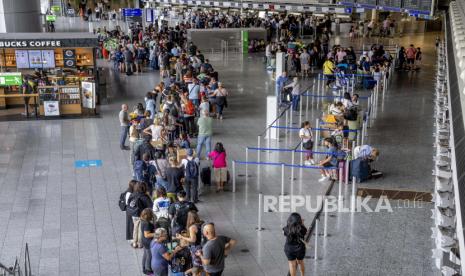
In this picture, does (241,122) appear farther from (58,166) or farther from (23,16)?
(23,16)

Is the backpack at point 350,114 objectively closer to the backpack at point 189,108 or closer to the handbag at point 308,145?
the handbag at point 308,145

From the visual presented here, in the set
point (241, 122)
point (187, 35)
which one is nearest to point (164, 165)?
point (241, 122)

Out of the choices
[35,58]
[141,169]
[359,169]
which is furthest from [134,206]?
[35,58]

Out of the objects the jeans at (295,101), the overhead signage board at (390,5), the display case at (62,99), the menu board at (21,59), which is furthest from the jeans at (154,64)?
the jeans at (295,101)

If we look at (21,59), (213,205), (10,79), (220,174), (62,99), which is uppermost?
(21,59)

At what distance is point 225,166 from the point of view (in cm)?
1441

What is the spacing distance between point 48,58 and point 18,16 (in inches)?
178

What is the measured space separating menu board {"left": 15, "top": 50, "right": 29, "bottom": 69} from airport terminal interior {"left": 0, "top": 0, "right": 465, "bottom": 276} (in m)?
0.05

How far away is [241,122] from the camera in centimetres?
2106

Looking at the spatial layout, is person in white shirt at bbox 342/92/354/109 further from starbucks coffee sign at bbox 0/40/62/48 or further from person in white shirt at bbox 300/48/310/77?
starbucks coffee sign at bbox 0/40/62/48

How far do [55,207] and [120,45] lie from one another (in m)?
20.0

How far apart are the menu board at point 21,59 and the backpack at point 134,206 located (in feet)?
48.4

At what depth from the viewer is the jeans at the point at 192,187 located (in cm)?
1364

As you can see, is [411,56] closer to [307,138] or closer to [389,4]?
[389,4]
